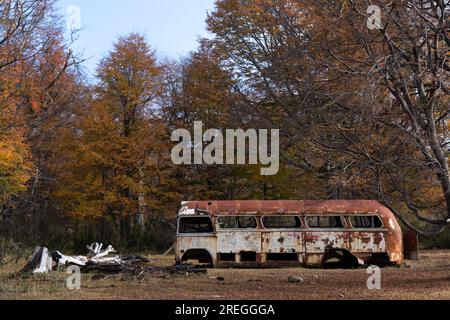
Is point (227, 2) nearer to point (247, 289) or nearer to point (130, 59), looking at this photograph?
point (130, 59)

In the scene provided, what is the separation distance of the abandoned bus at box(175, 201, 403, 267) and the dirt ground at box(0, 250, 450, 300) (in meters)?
1.62

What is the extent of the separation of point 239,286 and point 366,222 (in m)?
7.51

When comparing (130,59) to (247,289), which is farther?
(130,59)

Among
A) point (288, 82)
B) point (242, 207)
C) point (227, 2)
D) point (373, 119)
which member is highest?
point (227, 2)

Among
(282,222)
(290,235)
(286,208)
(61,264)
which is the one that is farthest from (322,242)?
(61,264)

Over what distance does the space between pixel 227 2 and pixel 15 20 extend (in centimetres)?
1296

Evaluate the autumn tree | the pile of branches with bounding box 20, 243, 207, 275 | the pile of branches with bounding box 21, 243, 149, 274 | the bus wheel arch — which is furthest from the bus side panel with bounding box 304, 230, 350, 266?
the autumn tree

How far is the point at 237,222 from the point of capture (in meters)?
20.6

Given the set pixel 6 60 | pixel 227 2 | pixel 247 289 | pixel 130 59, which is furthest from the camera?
pixel 130 59

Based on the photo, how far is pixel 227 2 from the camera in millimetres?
31984

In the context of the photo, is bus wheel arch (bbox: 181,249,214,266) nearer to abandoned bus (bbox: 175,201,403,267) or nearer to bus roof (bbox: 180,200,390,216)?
abandoned bus (bbox: 175,201,403,267)

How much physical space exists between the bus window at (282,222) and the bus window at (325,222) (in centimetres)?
40
